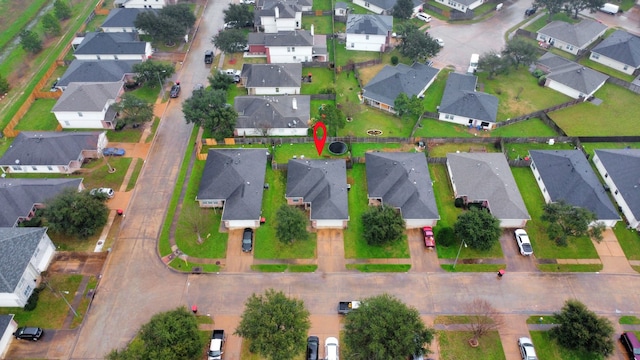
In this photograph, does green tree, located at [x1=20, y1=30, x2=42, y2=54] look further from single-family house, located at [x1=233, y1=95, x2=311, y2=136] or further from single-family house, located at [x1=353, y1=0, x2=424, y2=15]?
single-family house, located at [x1=353, y1=0, x2=424, y2=15]

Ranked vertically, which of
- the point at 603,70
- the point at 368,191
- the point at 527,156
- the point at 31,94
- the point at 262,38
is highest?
the point at 262,38

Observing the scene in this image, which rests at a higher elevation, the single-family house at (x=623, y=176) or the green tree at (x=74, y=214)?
the single-family house at (x=623, y=176)

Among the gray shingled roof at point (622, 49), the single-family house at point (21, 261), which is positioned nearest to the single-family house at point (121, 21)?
the single-family house at point (21, 261)

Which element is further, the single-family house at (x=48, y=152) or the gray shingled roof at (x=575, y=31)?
the gray shingled roof at (x=575, y=31)

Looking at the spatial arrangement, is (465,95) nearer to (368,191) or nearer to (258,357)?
(368,191)

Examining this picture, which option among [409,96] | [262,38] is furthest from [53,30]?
[409,96]

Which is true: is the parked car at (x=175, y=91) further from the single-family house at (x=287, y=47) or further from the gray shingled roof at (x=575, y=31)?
the gray shingled roof at (x=575, y=31)

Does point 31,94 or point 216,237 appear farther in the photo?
point 31,94
